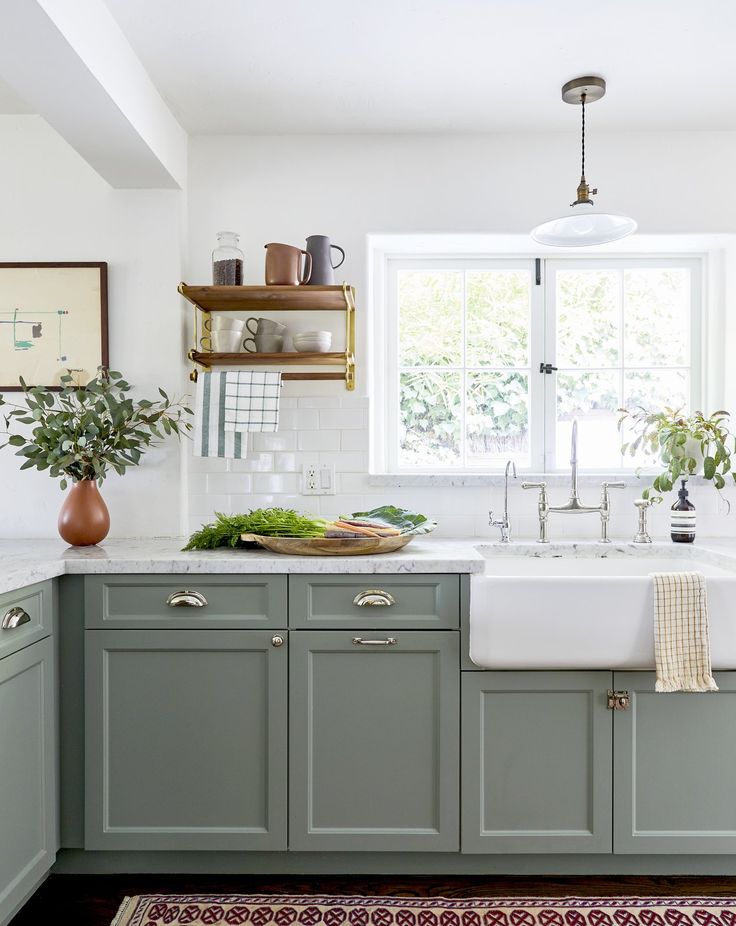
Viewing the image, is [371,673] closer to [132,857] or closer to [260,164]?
[132,857]

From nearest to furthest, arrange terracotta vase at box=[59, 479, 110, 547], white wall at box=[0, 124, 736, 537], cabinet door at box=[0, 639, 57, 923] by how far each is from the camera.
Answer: cabinet door at box=[0, 639, 57, 923], terracotta vase at box=[59, 479, 110, 547], white wall at box=[0, 124, 736, 537]

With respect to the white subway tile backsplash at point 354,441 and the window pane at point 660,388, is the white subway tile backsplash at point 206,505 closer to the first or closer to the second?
the white subway tile backsplash at point 354,441

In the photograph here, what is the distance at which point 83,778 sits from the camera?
6.57 ft

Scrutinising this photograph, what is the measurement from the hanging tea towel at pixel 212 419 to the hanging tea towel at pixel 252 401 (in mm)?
21

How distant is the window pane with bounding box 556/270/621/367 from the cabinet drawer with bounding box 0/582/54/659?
2103 mm

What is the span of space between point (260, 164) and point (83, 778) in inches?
84.0

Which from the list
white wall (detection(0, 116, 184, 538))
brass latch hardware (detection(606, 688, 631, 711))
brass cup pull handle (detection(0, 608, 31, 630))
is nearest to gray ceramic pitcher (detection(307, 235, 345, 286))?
white wall (detection(0, 116, 184, 538))

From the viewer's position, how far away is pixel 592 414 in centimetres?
286

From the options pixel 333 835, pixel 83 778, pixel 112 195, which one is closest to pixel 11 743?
pixel 83 778

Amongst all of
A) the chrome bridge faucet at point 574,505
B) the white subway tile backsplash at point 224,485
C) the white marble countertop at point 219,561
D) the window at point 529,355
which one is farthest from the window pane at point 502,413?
the white subway tile backsplash at point 224,485

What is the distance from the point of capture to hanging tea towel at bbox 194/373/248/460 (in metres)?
2.46

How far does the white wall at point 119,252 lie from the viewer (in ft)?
8.44

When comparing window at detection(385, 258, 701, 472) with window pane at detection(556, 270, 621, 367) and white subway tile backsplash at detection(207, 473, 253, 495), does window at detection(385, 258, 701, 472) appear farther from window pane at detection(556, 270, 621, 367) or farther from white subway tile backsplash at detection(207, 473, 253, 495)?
white subway tile backsplash at detection(207, 473, 253, 495)

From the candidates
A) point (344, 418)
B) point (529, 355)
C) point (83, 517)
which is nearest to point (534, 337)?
point (529, 355)
